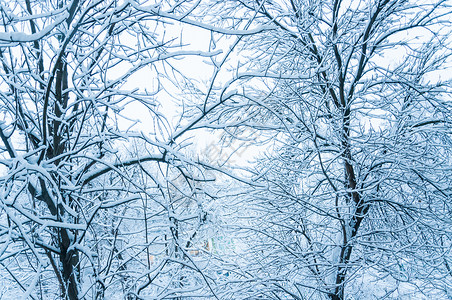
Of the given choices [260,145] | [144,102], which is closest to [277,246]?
[260,145]

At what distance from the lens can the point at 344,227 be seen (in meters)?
4.40

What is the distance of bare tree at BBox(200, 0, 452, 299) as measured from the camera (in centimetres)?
412

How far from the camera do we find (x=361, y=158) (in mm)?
4395

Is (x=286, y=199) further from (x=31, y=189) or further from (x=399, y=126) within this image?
(x=31, y=189)

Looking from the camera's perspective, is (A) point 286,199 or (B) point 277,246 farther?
(B) point 277,246

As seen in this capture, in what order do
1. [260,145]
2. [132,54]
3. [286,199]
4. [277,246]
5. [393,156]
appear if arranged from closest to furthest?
[132,54], [393,156], [286,199], [277,246], [260,145]

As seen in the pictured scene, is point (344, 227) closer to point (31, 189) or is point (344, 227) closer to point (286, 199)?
point (286, 199)

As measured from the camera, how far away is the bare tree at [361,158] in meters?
4.12

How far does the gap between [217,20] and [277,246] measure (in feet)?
12.4

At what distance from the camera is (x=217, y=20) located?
535cm

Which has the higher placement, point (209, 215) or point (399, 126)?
point (399, 126)

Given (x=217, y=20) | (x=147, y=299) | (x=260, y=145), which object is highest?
(x=217, y=20)

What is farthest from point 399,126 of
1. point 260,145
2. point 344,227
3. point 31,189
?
point 31,189

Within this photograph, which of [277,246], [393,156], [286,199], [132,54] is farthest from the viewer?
[277,246]
